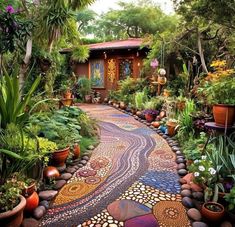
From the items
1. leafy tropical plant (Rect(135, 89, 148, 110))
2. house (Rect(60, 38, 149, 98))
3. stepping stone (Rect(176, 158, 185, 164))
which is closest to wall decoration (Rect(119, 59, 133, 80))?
house (Rect(60, 38, 149, 98))

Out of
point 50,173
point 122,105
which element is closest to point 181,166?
point 50,173

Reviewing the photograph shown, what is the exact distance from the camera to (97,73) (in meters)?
12.5

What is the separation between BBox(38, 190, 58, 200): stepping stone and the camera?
286 cm

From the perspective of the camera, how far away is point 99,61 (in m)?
12.3

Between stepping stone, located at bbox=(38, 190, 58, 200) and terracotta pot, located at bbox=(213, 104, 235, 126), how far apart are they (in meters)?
2.44

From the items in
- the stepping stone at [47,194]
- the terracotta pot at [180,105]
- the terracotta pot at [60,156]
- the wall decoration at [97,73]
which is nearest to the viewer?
the stepping stone at [47,194]

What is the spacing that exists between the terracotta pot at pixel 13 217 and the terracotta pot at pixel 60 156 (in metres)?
1.21

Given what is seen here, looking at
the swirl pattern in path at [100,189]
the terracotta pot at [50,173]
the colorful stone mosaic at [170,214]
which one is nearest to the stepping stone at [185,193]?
the colorful stone mosaic at [170,214]

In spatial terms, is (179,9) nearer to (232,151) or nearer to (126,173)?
(232,151)

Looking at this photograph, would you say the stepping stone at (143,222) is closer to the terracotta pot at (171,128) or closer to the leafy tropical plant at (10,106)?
the leafy tropical plant at (10,106)

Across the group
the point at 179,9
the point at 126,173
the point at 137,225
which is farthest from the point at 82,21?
the point at 137,225

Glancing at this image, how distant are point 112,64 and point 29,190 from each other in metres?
9.94

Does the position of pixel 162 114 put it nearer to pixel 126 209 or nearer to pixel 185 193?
pixel 185 193

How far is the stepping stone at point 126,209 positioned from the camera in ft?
8.37
